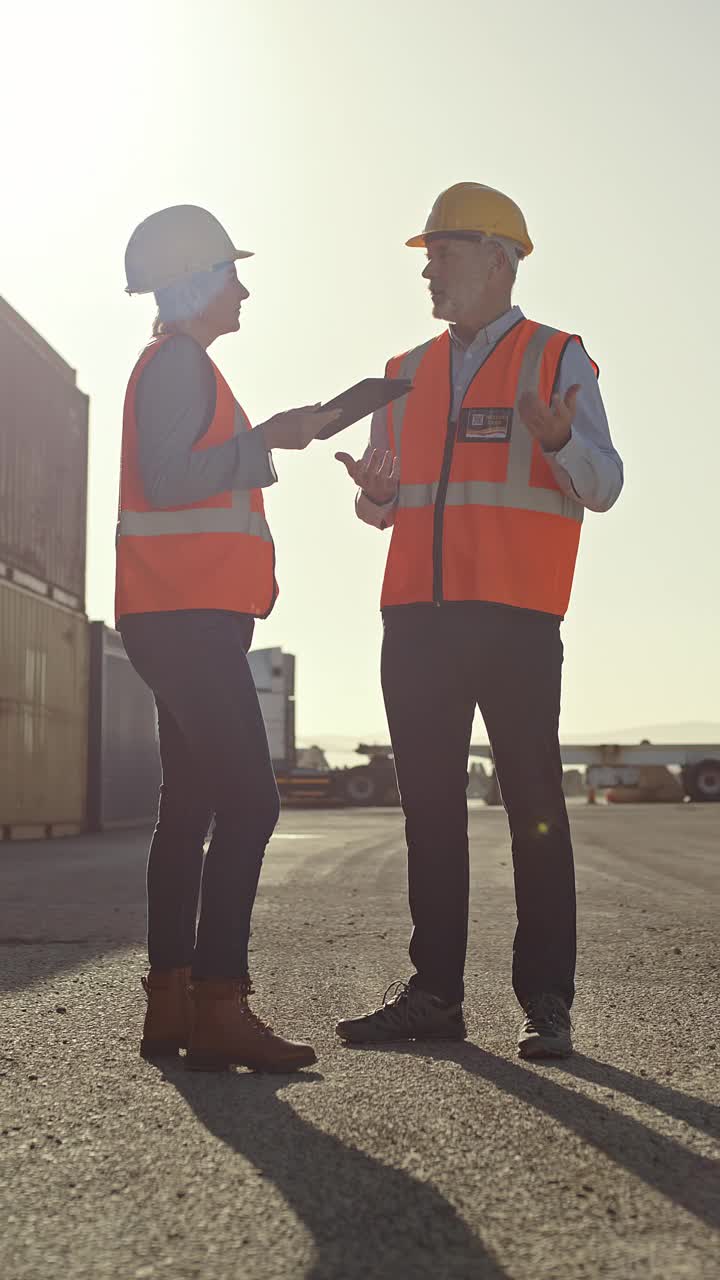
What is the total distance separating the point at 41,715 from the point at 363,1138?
15.9m

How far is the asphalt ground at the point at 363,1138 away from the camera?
5.93 feet

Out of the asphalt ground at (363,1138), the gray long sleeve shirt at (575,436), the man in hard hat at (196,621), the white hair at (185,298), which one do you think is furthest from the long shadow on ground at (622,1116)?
the white hair at (185,298)

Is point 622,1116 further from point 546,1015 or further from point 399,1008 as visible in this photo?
point 399,1008

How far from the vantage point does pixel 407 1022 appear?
350cm

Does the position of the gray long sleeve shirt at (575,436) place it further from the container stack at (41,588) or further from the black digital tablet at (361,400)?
the container stack at (41,588)

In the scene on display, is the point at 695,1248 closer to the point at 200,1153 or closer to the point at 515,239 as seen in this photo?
the point at 200,1153

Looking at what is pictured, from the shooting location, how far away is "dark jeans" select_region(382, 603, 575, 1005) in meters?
3.57

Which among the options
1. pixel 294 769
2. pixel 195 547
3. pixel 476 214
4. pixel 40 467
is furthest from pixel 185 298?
pixel 294 769

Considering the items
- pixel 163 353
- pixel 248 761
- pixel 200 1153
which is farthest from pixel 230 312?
pixel 200 1153

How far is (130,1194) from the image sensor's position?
2.06 metres

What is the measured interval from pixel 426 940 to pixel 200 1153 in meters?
1.46

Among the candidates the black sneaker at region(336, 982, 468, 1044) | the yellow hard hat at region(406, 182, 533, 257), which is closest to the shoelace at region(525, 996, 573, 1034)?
the black sneaker at region(336, 982, 468, 1044)

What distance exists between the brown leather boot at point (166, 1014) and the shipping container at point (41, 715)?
13.5 m

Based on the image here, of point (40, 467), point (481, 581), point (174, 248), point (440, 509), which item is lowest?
point (481, 581)
